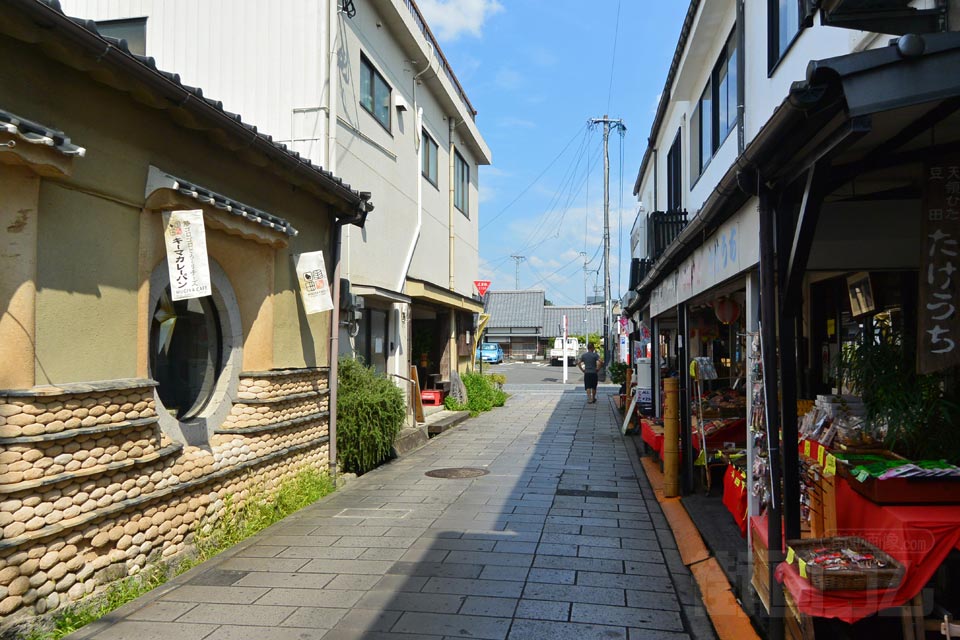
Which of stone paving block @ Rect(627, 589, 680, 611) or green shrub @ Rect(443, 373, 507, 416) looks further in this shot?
green shrub @ Rect(443, 373, 507, 416)

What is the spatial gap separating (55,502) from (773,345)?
4.81m

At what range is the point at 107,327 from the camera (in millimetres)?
5164

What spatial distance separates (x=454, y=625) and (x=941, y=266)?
3.73 metres

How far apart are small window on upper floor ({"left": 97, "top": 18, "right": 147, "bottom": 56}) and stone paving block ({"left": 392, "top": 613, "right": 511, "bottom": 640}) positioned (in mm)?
10794

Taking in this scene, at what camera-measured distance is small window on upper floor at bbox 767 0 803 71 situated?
6.71 meters

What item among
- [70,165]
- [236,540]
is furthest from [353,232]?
[70,165]

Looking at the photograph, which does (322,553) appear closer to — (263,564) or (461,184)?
(263,564)

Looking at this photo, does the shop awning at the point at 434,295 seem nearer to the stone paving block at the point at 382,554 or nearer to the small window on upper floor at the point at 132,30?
Result: the small window on upper floor at the point at 132,30

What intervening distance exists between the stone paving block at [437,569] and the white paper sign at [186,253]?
2883mm

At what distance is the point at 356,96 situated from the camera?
11.9m

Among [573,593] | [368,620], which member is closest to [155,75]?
[368,620]

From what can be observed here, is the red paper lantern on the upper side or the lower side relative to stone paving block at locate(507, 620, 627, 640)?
upper

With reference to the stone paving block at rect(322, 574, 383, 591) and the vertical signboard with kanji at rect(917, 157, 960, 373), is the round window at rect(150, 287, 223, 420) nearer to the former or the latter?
the stone paving block at rect(322, 574, 383, 591)

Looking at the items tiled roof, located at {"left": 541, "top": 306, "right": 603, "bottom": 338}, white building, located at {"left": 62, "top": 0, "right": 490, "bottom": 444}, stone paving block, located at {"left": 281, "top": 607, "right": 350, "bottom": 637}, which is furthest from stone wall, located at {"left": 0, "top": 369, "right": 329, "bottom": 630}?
tiled roof, located at {"left": 541, "top": 306, "right": 603, "bottom": 338}
